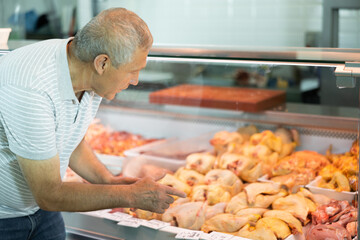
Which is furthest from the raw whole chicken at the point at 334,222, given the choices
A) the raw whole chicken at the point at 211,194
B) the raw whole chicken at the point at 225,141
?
the raw whole chicken at the point at 225,141

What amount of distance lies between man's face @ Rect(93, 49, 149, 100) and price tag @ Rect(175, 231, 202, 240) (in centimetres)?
50

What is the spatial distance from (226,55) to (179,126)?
3.10 ft

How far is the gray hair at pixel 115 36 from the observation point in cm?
121

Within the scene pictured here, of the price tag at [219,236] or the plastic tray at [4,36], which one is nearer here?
the price tag at [219,236]

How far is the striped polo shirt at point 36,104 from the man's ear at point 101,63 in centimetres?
10

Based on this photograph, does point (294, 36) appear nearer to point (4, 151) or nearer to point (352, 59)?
point (352, 59)

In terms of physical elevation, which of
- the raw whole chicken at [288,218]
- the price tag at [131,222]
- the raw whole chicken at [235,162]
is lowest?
the price tag at [131,222]

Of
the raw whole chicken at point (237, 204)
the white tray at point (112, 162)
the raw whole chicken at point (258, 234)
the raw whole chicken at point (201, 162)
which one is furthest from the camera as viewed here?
the white tray at point (112, 162)

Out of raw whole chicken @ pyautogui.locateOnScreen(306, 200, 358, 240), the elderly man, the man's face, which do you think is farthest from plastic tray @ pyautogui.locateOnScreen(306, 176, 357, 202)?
the man's face

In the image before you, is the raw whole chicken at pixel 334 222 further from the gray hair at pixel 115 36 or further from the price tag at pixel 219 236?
the gray hair at pixel 115 36

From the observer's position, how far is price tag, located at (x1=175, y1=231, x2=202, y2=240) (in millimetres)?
1473

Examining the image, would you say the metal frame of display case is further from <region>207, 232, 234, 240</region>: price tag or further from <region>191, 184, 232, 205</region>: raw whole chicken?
<region>207, 232, 234, 240</region>: price tag

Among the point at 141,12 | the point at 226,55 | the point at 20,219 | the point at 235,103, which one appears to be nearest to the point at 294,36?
the point at 141,12

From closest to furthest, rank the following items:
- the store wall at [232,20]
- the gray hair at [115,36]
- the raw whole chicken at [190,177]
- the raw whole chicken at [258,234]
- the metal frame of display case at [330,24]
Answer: the gray hair at [115,36]
the raw whole chicken at [258,234]
the raw whole chicken at [190,177]
the metal frame of display case at [330,24]
the store wall at [232,20]
